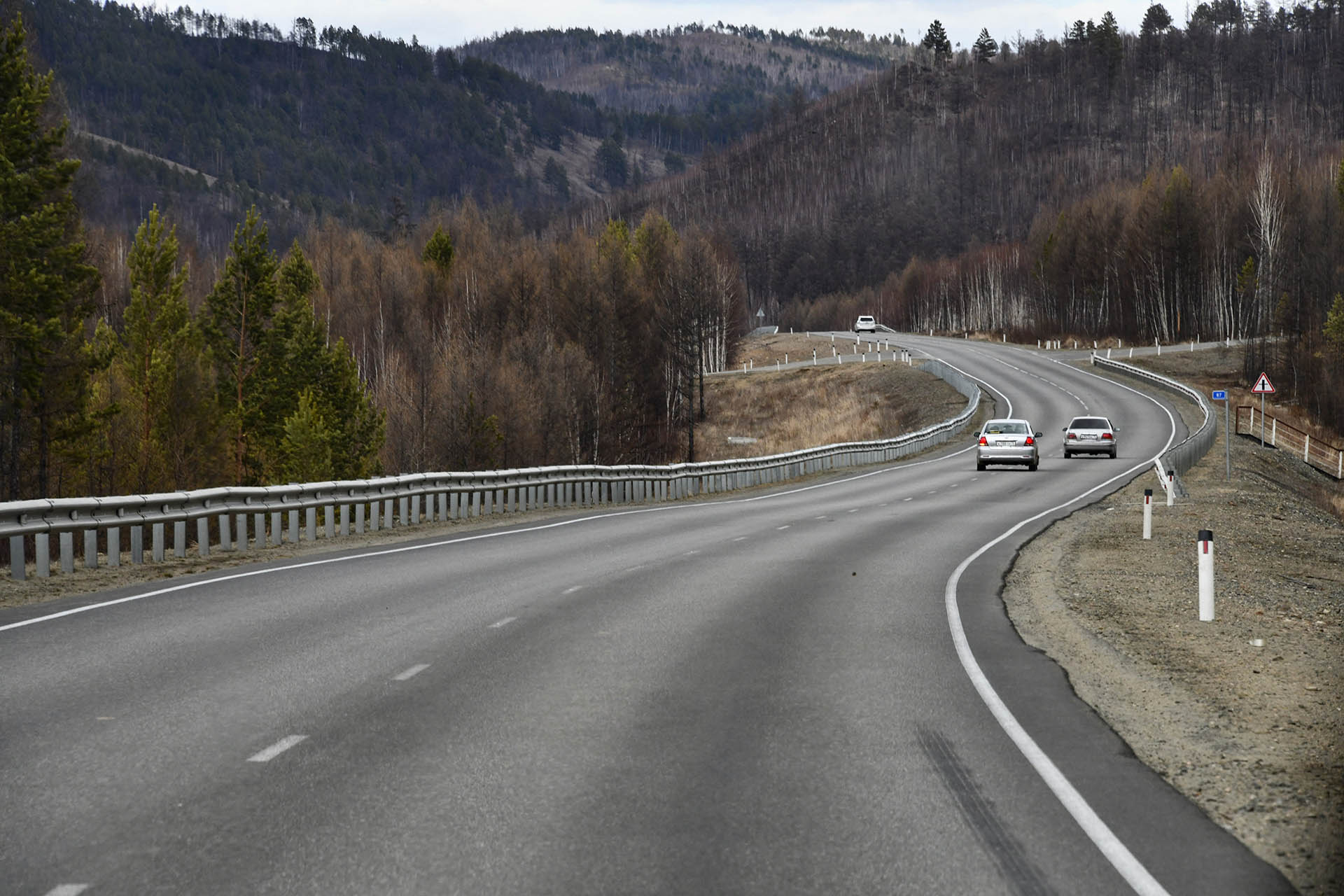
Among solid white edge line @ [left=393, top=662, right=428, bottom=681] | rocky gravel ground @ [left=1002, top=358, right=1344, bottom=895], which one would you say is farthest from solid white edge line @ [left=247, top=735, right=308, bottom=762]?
rocky gravel ground @ [left=1002, top=358, right=1344, bottom=895]

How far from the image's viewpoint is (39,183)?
38031 millimetres

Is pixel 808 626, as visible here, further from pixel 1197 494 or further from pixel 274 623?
pixel 1197 494

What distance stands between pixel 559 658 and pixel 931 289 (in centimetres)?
16256

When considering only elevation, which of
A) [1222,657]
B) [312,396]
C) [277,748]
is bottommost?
[1222,657]

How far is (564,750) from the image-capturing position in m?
7.12

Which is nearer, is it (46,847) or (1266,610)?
(46,847)

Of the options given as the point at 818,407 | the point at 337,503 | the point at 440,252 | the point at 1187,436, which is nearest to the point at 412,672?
the point at 337,503

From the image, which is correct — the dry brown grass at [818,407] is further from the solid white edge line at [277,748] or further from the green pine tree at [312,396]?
the solid white edge line at [277,748]

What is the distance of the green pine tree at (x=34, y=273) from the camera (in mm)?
37062

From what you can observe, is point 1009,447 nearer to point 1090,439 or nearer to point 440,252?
point 1090,439

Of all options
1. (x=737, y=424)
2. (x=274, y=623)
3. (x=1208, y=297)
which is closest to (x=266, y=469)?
(x=737, y=424)

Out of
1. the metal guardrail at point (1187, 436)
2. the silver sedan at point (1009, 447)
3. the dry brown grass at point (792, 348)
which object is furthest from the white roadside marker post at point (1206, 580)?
the dry brown grass at point (792, 348)

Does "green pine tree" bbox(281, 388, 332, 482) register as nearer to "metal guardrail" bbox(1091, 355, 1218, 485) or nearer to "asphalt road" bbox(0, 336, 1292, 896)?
"metal guardrail" bbox(1091, 355, 1218, 485)

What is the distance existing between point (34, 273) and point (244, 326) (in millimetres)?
34012
